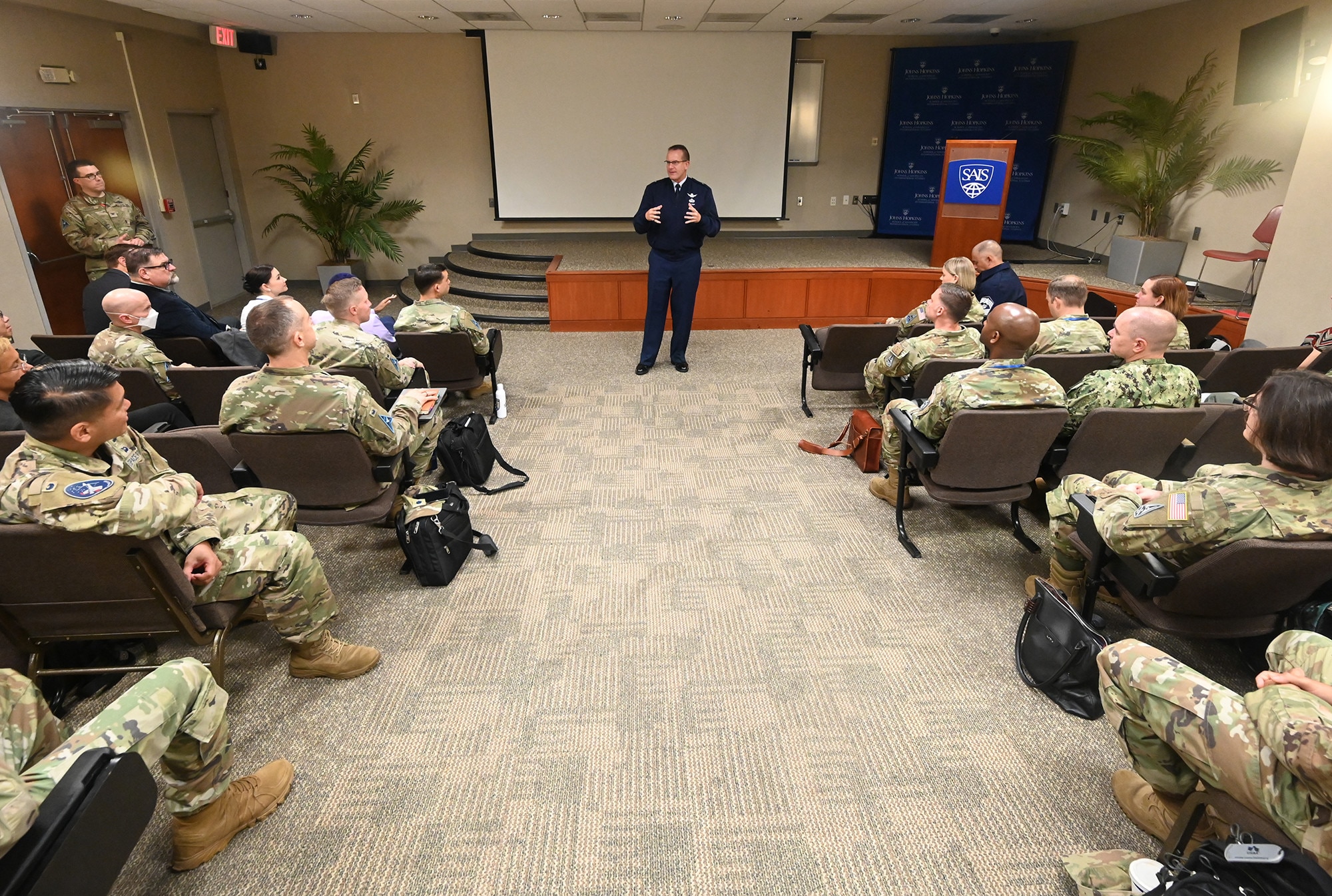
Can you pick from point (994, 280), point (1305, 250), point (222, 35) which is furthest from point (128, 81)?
point (1305, 250)

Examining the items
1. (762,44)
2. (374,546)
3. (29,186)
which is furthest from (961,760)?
(762,44)

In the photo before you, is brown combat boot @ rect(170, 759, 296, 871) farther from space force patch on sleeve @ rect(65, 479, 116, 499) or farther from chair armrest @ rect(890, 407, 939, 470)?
chair armrest @ rect(890, 407, 939, 470)

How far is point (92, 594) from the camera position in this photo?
197 centimetres

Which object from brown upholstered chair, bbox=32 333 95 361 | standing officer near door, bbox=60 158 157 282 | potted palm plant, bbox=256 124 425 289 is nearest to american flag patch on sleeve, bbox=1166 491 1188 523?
brown upholstered chair, bbox=32 333 95 361

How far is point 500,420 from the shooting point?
15.5 feet

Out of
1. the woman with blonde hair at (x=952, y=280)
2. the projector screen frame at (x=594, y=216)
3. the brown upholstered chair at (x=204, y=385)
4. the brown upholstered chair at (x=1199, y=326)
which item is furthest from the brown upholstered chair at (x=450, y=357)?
the projector screen frame at (x=594, y=216)

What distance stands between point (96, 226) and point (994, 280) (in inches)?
→ 274

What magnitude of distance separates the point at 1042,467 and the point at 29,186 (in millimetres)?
7448

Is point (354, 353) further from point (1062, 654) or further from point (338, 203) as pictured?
point (338, 203)

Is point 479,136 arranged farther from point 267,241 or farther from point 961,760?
point 961,760

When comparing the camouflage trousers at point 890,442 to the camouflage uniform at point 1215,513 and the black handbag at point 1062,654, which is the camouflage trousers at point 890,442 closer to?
the black handbag at point 1062,654

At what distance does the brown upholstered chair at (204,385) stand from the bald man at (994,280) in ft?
14.4

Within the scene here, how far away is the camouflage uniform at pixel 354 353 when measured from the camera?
3467 mm

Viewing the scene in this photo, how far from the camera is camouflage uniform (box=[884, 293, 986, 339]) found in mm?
4254
